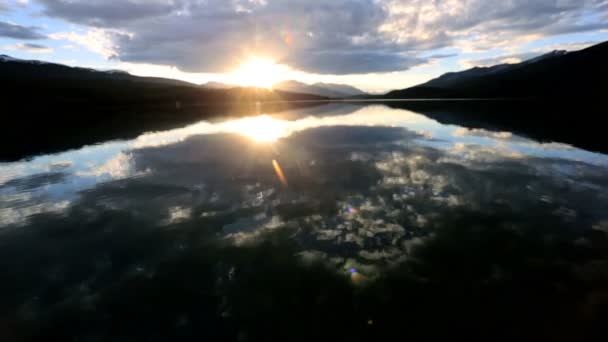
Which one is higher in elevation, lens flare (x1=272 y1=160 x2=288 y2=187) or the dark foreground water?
the dark foreground water

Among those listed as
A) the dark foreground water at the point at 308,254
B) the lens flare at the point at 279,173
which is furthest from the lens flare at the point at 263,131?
the dark foreground water at the point at 308,254

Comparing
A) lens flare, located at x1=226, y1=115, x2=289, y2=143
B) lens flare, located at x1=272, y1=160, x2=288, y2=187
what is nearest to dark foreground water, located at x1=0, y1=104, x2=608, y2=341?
lens flare, located at x1=272, y1=160, x2=288, y2=187

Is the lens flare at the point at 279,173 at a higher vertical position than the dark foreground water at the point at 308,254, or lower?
lower

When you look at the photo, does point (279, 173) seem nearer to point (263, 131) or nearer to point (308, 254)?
point (308, 254)

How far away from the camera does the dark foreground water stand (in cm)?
875

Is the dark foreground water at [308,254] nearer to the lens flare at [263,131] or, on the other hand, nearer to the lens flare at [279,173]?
the lens flare at [279,173]

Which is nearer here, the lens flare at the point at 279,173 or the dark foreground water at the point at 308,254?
the dark foreground water at the point at 308,254

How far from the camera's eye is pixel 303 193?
19.5m

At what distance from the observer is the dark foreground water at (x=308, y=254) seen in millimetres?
8750

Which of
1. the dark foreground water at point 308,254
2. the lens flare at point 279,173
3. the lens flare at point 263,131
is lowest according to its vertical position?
the lens flare at point 263,131

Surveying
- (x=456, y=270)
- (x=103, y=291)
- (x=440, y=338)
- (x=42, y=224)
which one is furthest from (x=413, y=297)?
(x=42, y=224)

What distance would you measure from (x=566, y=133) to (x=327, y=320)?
51.5 metres

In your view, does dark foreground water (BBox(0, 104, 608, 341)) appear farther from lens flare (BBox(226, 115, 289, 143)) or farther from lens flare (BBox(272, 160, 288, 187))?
lens flare (BBox(226, 115, 289, 143))

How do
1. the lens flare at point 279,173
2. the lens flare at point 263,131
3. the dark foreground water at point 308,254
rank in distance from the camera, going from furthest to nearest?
the lens flare at point 263,131 < the lens flare at point 279,173 < the dark foreground water at point 308,254
